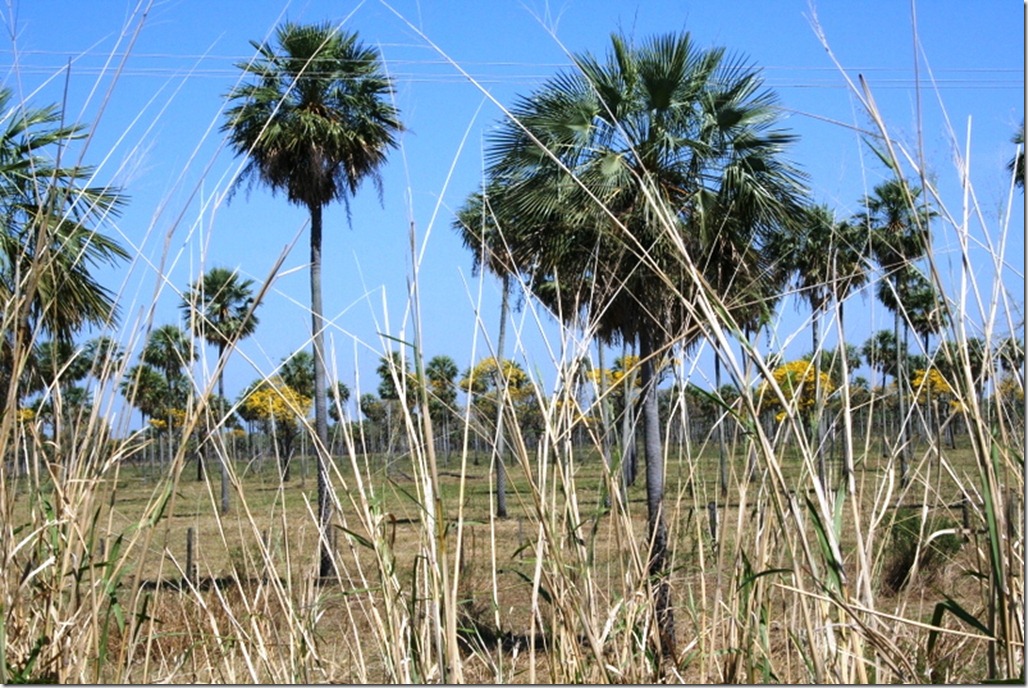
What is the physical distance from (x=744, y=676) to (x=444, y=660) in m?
0.52

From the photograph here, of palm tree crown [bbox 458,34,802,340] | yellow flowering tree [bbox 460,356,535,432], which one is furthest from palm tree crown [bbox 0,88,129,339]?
palm tree crown [bbox 458,34,802,340]

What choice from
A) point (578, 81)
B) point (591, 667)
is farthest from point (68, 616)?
point (578, 81)

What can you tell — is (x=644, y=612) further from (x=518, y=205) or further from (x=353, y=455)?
(x=518, y=205)

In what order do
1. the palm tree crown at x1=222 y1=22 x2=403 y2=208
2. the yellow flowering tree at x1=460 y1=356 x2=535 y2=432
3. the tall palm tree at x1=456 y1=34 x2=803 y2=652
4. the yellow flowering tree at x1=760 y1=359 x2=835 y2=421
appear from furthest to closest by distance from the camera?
the palm tree crown at x1=222 y1=22 x2=403 y2=208, the tall palm tree at x1=456 y1=34 x2=803 y2=652, the yellow flowering tree at x1=460 y1=356 x2=535 y2=432, the yellow flowering tree at x1=760 y1=359 x2=835 y2=421

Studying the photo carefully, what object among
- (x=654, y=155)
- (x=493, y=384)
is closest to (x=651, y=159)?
(x=654, y=155)

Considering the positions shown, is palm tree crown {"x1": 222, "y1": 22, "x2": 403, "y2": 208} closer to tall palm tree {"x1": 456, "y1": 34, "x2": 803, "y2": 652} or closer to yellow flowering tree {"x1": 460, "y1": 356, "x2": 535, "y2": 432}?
tall palm tree {"x1": 456, "y1": 34, "x2": 803, "y2": 652}

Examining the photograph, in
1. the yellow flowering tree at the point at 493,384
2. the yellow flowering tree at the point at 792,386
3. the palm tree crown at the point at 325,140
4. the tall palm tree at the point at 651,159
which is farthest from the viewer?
the palm tree crown at the point at 325,140

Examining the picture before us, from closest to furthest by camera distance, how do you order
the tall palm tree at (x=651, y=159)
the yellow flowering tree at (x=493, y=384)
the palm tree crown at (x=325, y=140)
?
1. the yellow flowering tree at (x=493, y=384)
2. the tall palm tree at (x=651, y=159)
3. the palm tree crown at (x=325, y=140)

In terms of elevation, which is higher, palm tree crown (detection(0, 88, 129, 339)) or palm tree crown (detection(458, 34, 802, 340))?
palm tree crown (detection(458, 34, 802, 340))

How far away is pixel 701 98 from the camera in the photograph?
30.6 feet

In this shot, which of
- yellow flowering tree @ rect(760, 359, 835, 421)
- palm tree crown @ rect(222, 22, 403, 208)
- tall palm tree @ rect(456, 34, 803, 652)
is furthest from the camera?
palm tree crown @ rect(222, 22, 403, 208)

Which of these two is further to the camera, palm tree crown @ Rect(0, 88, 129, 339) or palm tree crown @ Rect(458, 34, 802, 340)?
palm tree crown @ Rect(458, 34, 802, 340)

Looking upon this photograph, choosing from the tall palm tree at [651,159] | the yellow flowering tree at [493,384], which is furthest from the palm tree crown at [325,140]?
the yellow flowering tree at [493,384]

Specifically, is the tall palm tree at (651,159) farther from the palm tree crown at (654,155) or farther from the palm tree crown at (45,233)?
the palm tree crown at (45,233)
